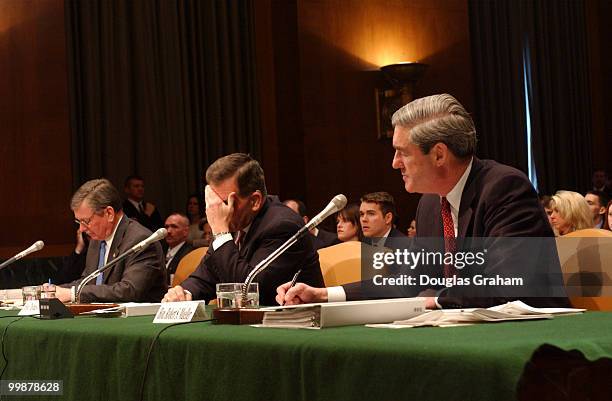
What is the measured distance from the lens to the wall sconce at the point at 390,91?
11.5 m

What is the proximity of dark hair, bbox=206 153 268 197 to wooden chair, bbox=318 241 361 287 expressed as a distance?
2.73 feet

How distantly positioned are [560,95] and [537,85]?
56 centimetres

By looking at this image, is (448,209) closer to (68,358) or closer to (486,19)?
(68,358)

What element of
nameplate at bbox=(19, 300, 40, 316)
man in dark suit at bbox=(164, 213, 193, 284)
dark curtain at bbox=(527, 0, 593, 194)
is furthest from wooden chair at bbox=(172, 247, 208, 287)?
dark curtain at bbox=(527, 0, 593, 194)

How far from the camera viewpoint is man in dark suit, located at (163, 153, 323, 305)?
4176 millimetres

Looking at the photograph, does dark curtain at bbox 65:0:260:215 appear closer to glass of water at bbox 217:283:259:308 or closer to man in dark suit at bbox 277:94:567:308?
man in dark suit at bbox 277:94:567:308

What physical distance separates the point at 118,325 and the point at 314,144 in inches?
323

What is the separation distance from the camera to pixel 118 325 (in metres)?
3.11

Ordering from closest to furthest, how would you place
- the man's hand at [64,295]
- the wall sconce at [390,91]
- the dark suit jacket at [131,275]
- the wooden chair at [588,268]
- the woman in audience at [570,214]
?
the wooden chair at [588,268] < the man's hand at [64,295] < the dark suit jacket at [131,275] < the woman in audience at [570,214] < the wall sconce at [390,91]

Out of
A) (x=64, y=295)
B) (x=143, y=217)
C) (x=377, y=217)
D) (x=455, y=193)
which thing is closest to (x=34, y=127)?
(x=143, y=217)

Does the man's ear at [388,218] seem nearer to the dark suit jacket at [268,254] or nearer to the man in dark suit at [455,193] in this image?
the dark suit jacket at [268,254]

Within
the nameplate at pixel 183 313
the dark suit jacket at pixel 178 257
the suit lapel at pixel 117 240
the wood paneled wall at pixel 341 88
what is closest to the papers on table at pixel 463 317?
the nameplate at pixel 183 313

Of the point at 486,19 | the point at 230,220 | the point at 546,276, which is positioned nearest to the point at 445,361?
the point at 546,276

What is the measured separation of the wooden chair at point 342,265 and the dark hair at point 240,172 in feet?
2.73
